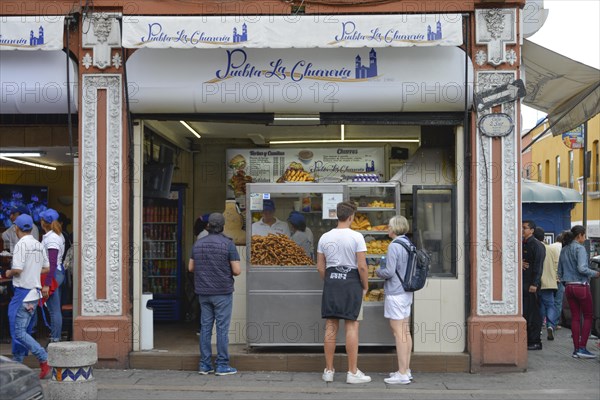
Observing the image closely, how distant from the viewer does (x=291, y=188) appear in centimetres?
1038

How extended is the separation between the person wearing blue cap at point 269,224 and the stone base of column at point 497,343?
2.52 m

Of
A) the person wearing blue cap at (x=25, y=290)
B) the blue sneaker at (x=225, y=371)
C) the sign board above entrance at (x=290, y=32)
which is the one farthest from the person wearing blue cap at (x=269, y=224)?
the person wearing blue cap at (x=25, y=290)

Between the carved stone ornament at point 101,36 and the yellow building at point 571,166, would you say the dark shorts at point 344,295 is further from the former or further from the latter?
the yellow building at point 571,166

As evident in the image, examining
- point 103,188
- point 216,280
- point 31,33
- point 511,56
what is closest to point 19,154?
point 103,188

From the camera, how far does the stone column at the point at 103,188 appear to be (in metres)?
10.0

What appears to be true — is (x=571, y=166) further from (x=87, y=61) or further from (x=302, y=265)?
(x=87, y=61)

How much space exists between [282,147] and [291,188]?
2.49m

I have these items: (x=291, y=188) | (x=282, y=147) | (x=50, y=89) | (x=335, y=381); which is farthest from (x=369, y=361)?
(x=50, y=89)

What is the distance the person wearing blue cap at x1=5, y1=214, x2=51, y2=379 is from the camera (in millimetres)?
9148

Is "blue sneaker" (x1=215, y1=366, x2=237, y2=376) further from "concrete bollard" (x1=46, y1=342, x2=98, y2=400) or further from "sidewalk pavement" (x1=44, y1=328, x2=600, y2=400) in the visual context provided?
"concrete bollard" (x1=46, y1=342, x2=98, y2=400)

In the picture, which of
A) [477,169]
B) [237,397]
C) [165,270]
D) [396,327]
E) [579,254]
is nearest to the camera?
[237,397]

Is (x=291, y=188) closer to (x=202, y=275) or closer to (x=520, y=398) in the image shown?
(x=202, y=275)

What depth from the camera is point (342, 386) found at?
9.14 meters

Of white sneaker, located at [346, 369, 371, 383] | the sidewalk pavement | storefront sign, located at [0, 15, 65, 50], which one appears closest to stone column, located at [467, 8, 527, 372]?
the sidewalk pavement
